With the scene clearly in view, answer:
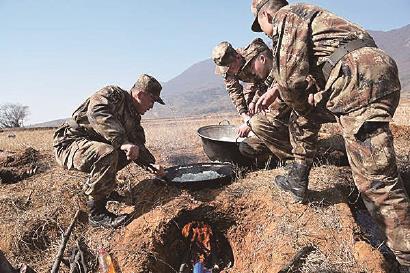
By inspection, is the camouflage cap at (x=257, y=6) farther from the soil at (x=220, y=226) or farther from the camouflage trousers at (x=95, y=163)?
the camouflage trousers at (x=95, y=163)

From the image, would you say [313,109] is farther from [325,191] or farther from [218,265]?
[218,265]

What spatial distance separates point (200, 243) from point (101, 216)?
109 centimetres

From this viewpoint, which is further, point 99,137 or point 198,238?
point 99,137

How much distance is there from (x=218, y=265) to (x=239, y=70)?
2.45 meters

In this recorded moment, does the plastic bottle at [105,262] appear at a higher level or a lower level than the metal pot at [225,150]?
lower

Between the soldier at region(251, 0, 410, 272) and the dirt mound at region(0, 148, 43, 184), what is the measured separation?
4234 mm

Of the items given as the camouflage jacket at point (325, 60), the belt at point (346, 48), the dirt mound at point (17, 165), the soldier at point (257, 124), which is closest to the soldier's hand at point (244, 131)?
the soldier at point (257, 124)

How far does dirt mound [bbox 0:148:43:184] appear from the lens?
5250 mm

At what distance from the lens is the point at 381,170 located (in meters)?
2.42

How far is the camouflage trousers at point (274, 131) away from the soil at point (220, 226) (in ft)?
0.97

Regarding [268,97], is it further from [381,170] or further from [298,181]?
[381,170]

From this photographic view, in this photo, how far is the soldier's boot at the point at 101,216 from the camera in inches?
143

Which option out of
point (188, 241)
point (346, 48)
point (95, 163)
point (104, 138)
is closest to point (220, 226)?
point (188, 241)

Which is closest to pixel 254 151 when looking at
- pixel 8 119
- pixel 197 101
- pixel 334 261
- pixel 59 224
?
pixel 334 261
